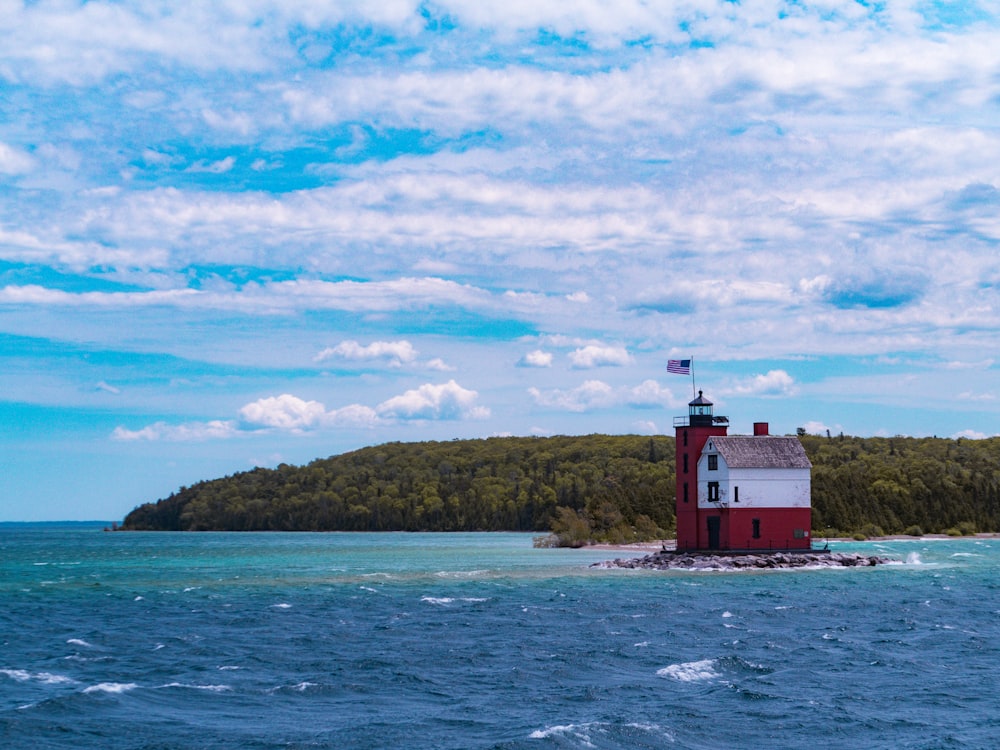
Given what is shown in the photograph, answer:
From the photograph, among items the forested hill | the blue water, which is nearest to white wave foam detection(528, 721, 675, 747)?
the blue water

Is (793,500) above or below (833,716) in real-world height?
above

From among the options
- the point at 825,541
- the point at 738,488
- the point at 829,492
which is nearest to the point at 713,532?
the point at 738,488

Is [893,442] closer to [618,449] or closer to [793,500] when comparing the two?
[618,449]

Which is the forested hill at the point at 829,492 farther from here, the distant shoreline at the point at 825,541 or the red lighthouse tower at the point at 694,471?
the red lighthouse tower at the point at 694,471

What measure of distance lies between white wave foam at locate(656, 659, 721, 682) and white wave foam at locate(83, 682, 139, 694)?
43.5 ft

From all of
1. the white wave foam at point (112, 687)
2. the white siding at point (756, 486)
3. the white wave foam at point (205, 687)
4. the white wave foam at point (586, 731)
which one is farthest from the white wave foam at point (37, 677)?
the white siding at point (756, 486)

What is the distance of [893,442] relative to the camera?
181000 millimetres

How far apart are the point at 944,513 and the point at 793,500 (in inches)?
2505

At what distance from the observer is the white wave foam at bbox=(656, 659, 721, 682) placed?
29.9 metres

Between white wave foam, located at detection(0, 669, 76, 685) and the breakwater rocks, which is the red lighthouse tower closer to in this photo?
the breakwater rocks

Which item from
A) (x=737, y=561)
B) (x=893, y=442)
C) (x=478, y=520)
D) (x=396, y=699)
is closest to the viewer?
(x=396, y=699)

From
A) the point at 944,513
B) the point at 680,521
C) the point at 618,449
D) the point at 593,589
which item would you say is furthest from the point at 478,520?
the point at 593,589

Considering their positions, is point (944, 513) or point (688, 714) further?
point (944, 513)

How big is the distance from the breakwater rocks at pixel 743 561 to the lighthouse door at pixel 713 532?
1337 mm
